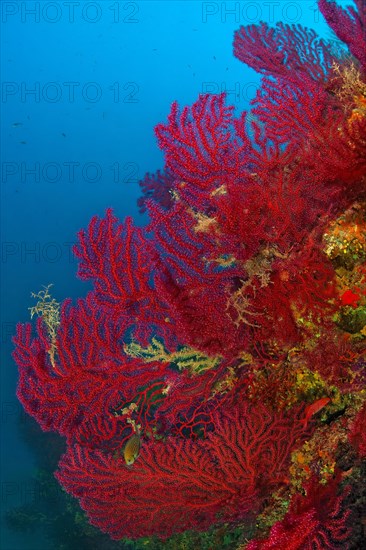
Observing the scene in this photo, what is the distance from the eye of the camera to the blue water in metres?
61.9

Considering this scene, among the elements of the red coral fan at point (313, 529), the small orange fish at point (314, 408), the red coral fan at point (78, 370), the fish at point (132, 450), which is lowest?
the red coral fan at point (313, 529)

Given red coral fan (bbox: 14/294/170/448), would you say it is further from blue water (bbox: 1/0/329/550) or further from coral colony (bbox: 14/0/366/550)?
blue water (bbox: 1/0/329/550)

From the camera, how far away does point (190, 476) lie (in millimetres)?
3578

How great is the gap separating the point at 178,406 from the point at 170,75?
111 m

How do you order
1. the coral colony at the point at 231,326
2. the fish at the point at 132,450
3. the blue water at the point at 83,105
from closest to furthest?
the coral colony at the point at 231,326
the fish at the point at 132,450
the blue water at the point at 83,105

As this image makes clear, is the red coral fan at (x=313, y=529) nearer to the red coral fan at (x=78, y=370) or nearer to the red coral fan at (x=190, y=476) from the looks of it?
the red coral fan at (x=190, y=476)

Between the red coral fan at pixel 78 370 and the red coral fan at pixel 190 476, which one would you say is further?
the red coral fan at pixel 78 370

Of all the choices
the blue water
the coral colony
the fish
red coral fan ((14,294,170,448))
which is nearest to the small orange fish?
the coral colony

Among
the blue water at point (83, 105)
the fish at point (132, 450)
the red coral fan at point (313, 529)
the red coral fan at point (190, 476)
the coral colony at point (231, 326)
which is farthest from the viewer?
the blue water at point (83, 105)

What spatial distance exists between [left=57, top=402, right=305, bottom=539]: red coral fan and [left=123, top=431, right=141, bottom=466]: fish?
62 millimetres

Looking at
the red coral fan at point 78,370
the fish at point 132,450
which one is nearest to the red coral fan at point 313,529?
the fish at point 132,450

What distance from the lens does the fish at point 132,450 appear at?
3764 mm

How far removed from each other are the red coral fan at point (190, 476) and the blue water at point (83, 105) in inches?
1270

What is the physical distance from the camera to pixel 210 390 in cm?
408
